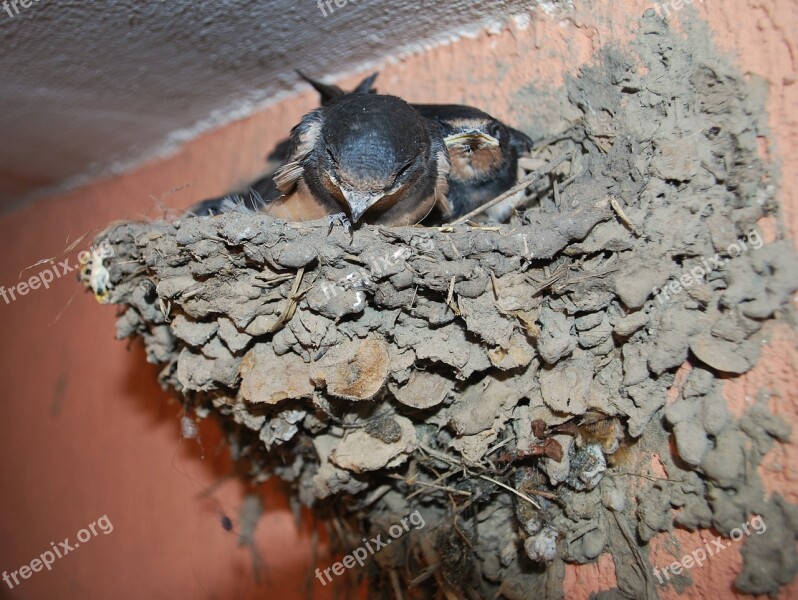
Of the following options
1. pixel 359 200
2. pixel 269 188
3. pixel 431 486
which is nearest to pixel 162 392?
pixel 269 188

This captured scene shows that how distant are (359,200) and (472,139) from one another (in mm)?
504

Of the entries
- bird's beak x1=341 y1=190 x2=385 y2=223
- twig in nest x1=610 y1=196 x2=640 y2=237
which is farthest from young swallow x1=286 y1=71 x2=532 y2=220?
twig in nest x1=610 y1=196 x2=640 y2=237

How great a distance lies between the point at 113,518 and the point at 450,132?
2.57 m

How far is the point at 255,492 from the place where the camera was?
7.97 feet

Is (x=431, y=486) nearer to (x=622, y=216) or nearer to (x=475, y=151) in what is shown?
(x=622, y=216)

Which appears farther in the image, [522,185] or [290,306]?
[522,185]

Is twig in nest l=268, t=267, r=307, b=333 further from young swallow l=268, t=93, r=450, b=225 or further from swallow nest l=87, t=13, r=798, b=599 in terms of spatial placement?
young swallow l=268, t=93, r=450, b=225

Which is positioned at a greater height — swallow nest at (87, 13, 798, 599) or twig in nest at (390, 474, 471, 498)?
Answer: swallow nest at (87, 13, 798, 599)

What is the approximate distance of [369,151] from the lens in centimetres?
155

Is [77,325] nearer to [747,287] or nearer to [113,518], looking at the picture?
[113,518]

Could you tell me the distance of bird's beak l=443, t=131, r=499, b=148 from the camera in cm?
176

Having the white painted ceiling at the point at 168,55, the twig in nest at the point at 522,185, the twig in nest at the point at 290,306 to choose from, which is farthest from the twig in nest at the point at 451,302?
the white painted ceiling at the point at 168,55

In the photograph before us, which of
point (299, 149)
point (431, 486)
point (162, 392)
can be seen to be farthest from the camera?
point (162, 392)

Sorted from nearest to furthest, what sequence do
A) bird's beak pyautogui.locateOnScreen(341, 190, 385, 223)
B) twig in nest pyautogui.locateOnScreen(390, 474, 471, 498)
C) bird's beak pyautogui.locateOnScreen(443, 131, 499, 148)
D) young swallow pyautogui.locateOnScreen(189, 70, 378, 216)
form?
bird's beak pyautogui.locateOnScreen(341, 190, 385, 223) → twig in nest pyautogui.locateOnScreen(390, 474, 471, 498) → bird's beak pyautogui.locateOnScreen(443, 131, 499, 148) → young swallow pyautogui.locateOnScreen(189, 70, 378, 216)
